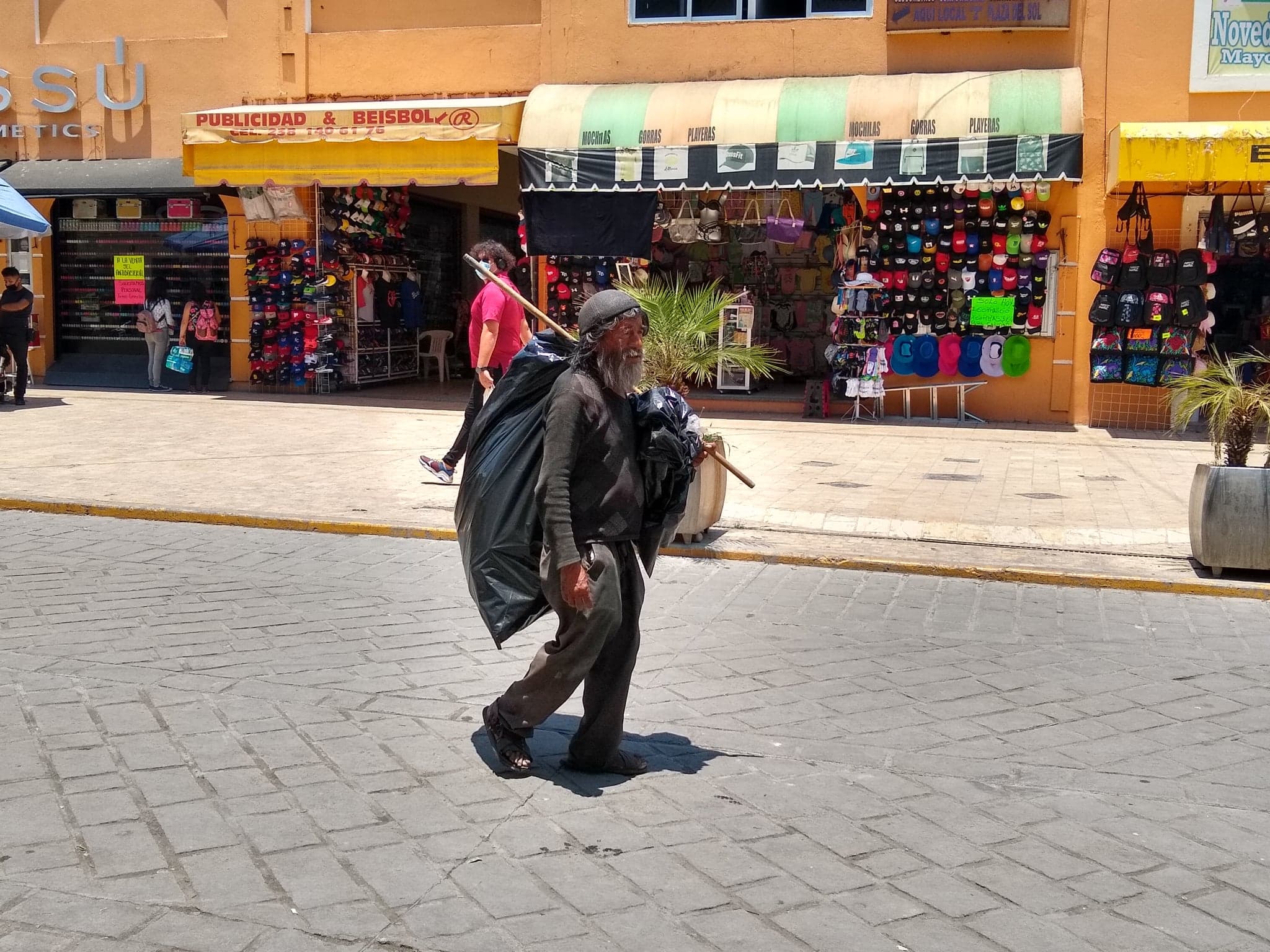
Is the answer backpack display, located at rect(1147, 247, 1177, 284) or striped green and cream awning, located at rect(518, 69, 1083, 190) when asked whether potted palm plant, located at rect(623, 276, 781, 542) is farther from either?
backpack display, located at rect(1147, 247, 1177, 284)

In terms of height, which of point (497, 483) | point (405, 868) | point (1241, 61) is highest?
point (1241, 61)

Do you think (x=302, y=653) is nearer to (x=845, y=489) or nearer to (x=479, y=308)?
(x=479, y=308)

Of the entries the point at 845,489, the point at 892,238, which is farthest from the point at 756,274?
the point at 845,489

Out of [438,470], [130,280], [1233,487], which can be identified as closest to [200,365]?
[130,280]

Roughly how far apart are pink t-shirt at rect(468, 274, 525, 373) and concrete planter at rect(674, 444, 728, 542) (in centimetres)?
210

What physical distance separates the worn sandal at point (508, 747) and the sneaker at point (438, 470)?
241 inches

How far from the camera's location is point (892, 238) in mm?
16438

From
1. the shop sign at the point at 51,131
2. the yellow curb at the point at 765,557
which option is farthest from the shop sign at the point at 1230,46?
the shop sign at the point at 51,131

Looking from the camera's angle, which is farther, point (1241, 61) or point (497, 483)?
point (1241, 61)

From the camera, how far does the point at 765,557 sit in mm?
8828

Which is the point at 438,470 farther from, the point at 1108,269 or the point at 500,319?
the point at 1108,269

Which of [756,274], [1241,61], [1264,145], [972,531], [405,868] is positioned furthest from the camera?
[756,274]

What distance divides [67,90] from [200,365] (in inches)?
182

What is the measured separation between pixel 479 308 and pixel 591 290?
6.79 m
